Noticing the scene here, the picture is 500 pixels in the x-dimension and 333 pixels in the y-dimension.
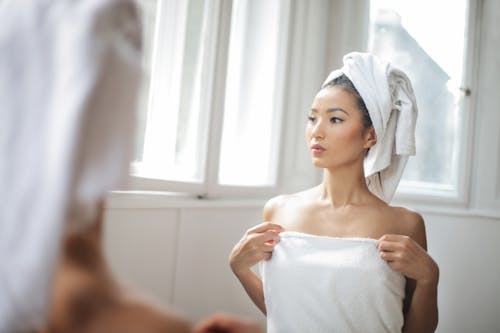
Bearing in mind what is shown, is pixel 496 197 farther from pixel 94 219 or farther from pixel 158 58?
pixel 94 219

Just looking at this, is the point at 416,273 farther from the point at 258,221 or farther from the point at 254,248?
the point at 258,221

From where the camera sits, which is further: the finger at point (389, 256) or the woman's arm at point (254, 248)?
the woman's arm at point (254, 248)

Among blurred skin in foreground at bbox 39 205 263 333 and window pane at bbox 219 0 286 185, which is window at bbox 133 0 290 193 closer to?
window pane at bbox 219 0 286 185

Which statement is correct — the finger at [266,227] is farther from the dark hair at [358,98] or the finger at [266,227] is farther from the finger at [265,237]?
the dark hair at [358,98]

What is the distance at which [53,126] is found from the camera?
37 cm

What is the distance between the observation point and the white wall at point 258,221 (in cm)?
118

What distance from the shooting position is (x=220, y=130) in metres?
1.49

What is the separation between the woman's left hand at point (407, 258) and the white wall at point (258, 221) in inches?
21.9

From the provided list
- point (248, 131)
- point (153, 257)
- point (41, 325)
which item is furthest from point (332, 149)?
point (41, 325)

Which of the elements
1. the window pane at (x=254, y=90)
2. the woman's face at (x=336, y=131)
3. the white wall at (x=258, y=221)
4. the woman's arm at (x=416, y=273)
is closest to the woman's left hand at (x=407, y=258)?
the woman's arm at (x=416, y=273)

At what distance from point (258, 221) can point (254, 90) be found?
0.53 meters

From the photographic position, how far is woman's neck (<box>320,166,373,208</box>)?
3.93ft

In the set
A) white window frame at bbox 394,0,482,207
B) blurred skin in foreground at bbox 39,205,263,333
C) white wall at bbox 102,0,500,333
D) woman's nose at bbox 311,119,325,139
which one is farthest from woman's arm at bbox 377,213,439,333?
white window frame at bbox 394,0,482,207

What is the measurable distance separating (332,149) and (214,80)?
50 centimetres
